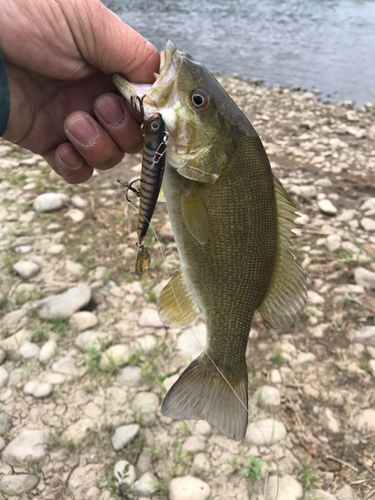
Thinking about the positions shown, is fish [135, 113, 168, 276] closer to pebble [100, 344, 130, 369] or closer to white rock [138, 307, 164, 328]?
pebble [100, 344, 130, 369]

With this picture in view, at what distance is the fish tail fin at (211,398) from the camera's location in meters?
1.93

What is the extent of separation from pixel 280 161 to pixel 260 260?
4783 mm

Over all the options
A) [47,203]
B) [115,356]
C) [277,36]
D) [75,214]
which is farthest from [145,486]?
[277,36]

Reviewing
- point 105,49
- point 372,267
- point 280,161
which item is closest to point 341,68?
point 280,161

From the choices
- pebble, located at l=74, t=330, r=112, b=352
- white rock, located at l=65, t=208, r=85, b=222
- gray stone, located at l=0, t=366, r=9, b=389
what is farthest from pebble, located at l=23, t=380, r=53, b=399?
white rock, located at l=65, t=208, r=85, b=222

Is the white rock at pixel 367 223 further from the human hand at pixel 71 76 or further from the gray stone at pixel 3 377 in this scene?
the gray stone at pixel 3 377

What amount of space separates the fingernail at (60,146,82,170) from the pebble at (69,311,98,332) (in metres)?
1.33

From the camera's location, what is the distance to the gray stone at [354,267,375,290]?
388 cm

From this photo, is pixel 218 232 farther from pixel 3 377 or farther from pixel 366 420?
pixel 3 377

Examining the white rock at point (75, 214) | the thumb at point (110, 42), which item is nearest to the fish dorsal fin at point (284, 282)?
the thumb at point (110, 42)

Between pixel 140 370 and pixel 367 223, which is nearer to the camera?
pixel 140 370

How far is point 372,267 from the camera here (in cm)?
409

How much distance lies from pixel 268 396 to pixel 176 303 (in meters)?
1.30

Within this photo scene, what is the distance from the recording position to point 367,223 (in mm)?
4723
